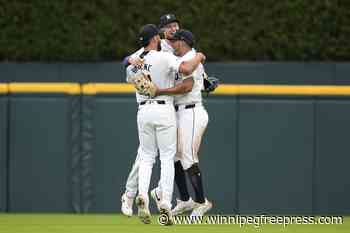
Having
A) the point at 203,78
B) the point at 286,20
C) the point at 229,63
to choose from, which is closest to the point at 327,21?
the point at 286,20

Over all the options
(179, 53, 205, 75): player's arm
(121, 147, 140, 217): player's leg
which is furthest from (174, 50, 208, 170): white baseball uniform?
(121, 147, 140, 217): player's leg

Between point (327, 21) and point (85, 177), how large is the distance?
11.7ft

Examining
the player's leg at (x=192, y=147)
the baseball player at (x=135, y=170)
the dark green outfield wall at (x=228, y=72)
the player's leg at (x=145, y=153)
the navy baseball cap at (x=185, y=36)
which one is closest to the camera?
the player's leg at (x=145, y=153)

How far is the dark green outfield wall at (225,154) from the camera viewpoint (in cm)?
1226

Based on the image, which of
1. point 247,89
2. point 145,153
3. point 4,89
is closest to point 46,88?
point 4,89

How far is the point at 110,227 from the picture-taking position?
1009 cm

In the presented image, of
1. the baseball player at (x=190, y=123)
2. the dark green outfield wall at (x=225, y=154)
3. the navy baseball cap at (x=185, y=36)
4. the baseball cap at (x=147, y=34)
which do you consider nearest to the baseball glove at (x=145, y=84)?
the baseball cap at (x=147, y=34)

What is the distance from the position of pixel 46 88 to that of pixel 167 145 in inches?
106

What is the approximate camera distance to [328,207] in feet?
40.3

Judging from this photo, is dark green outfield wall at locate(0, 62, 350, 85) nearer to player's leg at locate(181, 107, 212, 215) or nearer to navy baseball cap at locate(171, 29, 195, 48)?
player's leg at locate(181, 107, 212, 215)

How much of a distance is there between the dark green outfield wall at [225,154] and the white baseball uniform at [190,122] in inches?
63.1

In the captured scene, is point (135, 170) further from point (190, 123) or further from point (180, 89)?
point (180, 89)

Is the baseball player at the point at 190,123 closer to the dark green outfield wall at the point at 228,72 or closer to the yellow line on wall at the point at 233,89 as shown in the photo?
the yellow line on wall at the point at 233,89

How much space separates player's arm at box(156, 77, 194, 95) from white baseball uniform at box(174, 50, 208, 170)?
277mm
